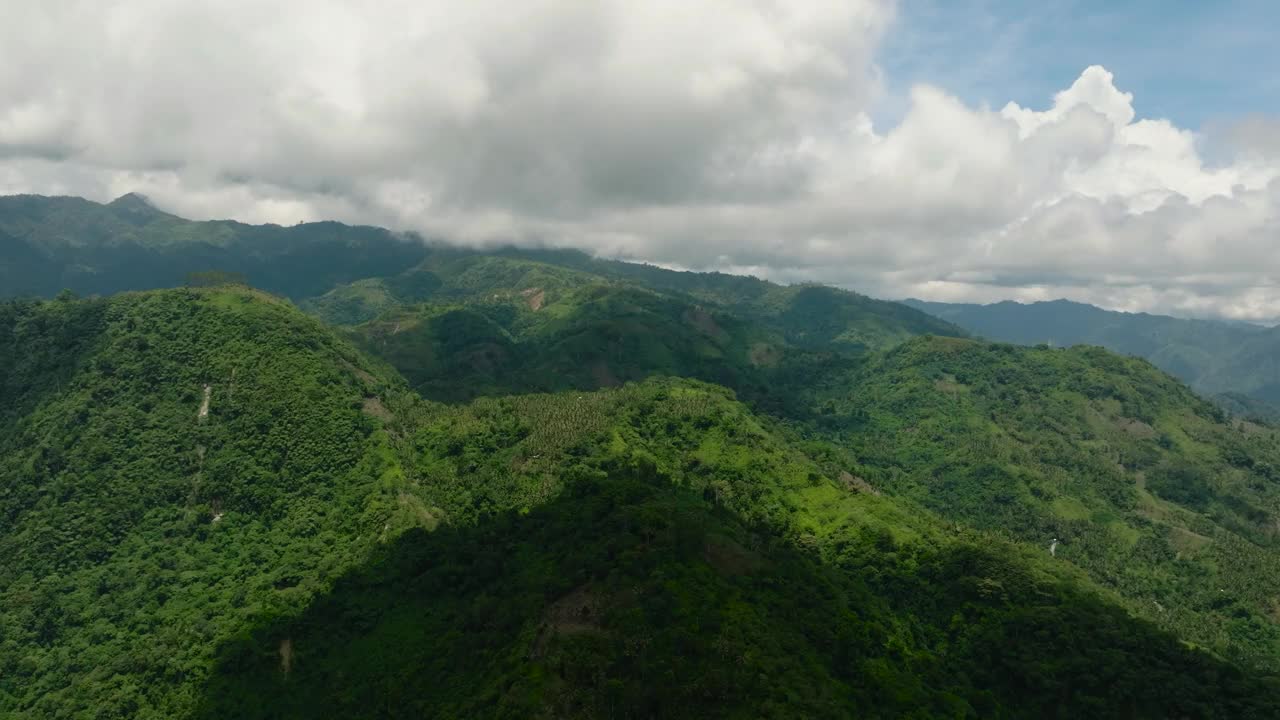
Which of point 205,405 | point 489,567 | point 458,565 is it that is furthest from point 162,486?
point 489,567

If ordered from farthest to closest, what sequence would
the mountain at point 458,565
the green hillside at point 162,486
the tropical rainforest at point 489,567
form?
1. the green hillside at point 162,486
2. the tropical rainforest at point 489,567
3. the mountain at point 458,565

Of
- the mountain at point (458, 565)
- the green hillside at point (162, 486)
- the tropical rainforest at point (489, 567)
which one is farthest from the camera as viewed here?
the green hillside at point (162, 486)

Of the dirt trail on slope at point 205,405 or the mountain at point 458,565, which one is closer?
the mountain at point 458,565

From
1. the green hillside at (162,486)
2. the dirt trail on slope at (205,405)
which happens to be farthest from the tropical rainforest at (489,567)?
the green hillside at (162,486)

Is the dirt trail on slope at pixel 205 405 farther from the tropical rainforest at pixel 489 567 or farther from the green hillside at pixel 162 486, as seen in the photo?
the green hillside at pixel 162 486

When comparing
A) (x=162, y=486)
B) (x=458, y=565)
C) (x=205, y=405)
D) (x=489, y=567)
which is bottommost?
(x=458, y=565)

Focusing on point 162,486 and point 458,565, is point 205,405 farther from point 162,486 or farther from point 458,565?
point 458,565

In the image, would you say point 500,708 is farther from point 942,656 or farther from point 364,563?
point 942,656

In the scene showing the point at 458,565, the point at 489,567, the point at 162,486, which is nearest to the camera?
the point at 489,567

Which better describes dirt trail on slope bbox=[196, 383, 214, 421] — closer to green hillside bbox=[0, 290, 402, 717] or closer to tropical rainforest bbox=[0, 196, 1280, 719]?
tropical rainforest bbox=[0, 196, 1280, 719]

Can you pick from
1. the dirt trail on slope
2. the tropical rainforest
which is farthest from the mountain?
the tropical rainforest
